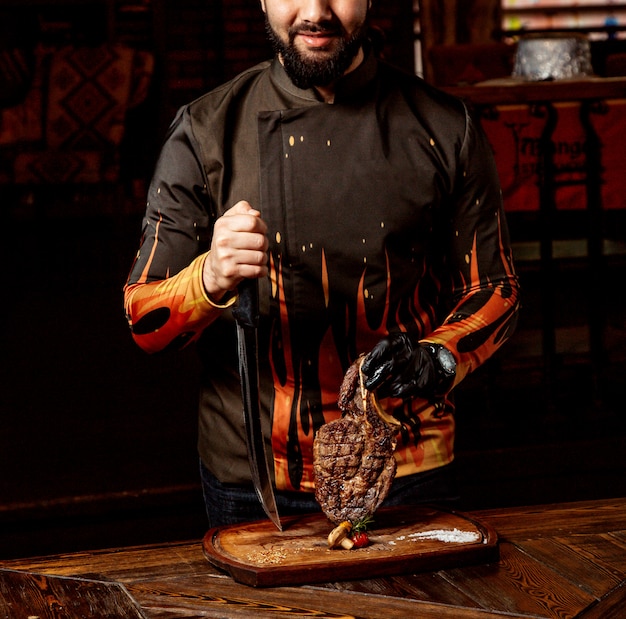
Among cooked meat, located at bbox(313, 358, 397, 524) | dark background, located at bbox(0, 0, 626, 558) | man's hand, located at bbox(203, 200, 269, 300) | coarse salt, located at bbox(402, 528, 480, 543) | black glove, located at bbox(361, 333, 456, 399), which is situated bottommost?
dark background, located at bbox(0, 0, 626, 558)

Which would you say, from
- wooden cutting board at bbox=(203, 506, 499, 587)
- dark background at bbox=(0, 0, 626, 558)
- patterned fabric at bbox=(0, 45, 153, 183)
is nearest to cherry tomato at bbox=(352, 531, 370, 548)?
wooden cutting board at bbox=(203, 506, 499, 587)

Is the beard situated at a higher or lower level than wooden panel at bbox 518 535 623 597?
higher

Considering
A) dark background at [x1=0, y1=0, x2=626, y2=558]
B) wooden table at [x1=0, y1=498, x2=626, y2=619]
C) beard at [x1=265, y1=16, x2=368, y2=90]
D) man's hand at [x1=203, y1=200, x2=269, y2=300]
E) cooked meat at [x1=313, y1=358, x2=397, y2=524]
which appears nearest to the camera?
wooden table at [x1=0, y1=498, x2=626, y2=619]

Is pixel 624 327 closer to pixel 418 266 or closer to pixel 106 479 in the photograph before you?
pixel 106 479

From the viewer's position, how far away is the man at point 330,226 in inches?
68.3

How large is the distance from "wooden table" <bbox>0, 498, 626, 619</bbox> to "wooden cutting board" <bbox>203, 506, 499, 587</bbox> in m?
0.01

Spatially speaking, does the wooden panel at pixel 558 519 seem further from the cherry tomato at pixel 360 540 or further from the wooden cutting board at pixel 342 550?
the cherry tomato at pixel 360 540

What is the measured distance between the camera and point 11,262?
6.75 metres

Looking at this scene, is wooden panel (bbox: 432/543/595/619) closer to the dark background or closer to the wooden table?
the wooden table

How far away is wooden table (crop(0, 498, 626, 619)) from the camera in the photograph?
4.28 ft

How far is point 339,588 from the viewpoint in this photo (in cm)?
137

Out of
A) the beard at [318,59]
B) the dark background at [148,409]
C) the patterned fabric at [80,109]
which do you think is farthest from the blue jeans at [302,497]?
the patterned fabric at [80,109]

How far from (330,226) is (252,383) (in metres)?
0.33

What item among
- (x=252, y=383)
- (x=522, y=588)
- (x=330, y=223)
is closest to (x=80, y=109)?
(x=330, y=223)
